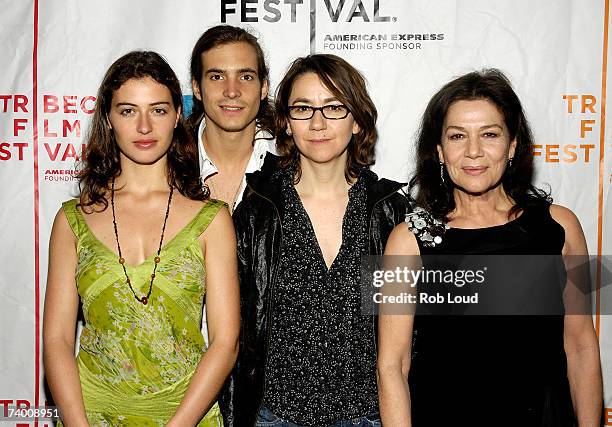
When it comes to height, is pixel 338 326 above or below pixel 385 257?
below

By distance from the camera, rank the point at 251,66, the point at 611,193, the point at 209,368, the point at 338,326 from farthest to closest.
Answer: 1. the point at 611,193
2. the point at 251,66
3. the point at 338,326
4. the point at 209,368

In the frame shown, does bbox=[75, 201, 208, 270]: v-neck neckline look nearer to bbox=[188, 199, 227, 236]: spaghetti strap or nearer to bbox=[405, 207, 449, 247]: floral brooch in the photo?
bbox=[188, 199, 227, 236]: spaghetti strap

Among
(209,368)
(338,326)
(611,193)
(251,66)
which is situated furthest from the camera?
(611,193)

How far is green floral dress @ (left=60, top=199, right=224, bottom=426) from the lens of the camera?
6.02ft

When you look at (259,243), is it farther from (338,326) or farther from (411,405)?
(411,405)

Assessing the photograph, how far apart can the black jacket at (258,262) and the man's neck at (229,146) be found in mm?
322

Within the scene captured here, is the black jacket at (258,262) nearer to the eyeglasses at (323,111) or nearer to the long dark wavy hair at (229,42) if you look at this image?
the eyeglasses at (323,111)

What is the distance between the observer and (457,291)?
6.44 feet

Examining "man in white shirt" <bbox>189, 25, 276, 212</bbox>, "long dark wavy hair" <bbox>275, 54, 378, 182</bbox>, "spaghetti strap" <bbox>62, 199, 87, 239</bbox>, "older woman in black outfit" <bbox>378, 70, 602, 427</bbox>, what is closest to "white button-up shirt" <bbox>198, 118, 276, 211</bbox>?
"man in white shirt" <bbox>189, 25, 276, 212</bbox>

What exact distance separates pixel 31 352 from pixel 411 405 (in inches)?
66.3

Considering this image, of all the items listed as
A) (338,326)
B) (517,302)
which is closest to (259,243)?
(338,326)

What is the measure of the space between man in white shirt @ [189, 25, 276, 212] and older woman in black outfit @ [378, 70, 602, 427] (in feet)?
2.28

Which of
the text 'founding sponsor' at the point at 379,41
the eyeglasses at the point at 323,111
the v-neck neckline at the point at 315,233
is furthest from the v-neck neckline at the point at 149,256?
the text 'founding sponsor' at the point at 379,41

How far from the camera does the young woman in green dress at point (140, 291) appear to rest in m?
1.84
